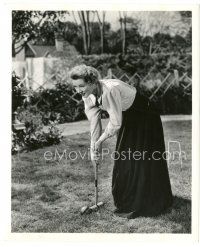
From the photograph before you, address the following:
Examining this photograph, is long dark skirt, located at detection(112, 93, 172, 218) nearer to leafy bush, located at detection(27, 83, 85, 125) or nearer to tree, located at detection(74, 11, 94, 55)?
leafy bush, located at detection(27, 83, 85, 125)

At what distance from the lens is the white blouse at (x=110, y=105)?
2969mm

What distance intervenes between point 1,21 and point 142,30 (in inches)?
34.7

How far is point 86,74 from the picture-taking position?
3076 millimetres

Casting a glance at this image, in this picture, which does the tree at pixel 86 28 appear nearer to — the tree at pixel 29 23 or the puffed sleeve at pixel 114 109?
the tree at pixel 29 23

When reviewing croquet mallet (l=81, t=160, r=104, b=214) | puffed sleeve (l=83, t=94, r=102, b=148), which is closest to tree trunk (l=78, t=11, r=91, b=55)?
puffed sleeve (l=83, t=94, r=102, b=148)

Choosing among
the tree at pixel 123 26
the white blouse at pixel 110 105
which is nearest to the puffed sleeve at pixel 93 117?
the white blouse at pixel 110 105

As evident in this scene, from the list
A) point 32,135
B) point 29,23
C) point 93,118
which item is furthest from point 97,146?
point 29,23

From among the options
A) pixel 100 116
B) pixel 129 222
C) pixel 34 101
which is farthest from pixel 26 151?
pixel 129 222

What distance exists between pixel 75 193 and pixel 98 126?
0.45 meters

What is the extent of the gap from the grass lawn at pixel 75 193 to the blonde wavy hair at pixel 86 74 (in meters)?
0.35

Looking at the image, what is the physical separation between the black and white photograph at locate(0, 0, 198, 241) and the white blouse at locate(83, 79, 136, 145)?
12 millimetres

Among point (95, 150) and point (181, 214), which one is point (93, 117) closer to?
point (95, 150)

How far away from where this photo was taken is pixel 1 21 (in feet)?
10.4

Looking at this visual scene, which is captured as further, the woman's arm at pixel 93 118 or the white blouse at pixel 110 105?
the woman's arm at pixel 93 118
